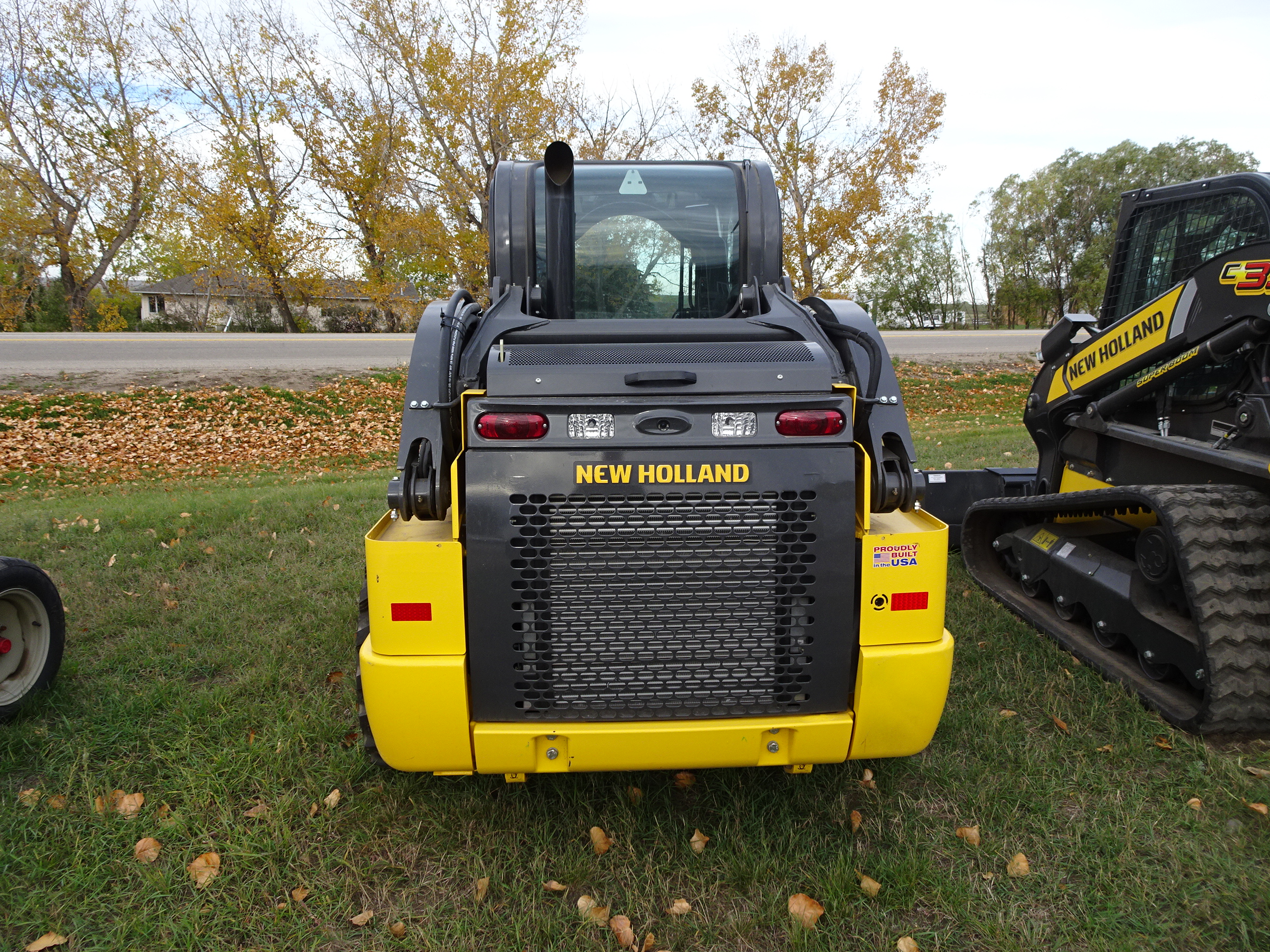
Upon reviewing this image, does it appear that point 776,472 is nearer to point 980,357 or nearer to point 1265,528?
point 1265,528

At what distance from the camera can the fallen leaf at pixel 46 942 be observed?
8.06ft

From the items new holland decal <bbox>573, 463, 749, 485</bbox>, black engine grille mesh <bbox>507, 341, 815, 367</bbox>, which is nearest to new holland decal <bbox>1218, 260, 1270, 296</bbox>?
black engine grille mesh <bbox>507, 341, 815, 367</bbox>

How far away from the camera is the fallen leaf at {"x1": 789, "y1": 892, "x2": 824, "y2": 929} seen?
2.54 m

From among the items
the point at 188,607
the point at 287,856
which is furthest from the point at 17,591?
the point at 287,856

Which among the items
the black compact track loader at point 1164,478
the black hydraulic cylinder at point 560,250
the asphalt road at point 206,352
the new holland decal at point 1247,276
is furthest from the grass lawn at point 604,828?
the asphalt road at point 206,352

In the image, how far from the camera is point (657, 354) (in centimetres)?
272

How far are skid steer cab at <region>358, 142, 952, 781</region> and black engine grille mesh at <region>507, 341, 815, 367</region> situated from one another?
1 cm

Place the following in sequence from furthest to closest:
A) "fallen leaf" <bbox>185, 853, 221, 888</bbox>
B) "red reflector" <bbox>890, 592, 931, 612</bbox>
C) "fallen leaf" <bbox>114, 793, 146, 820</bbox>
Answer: "fallen leaf" <bbox>114, 793, 146, 820</bbox> < "fallen leaf" <bbox>185, 853, 221, 888</bbox> < "red reflector" <bbox>890, 592, 931, 612</bbox>

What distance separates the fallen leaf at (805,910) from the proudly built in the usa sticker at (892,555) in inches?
43.7

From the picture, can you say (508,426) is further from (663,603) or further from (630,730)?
(630,730)

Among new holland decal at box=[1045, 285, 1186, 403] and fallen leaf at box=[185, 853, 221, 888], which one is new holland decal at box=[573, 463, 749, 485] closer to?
fallen leaf at box=[185, 853, 221, 888]

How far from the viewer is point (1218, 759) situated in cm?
323

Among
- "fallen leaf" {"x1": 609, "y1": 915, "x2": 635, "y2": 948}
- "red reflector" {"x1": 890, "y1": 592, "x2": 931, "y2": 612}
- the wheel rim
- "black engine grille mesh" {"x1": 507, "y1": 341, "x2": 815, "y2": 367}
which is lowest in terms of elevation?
"fallen leaf" {"x1": 609, "y1": 915, "x2": 635, "y2": 948}

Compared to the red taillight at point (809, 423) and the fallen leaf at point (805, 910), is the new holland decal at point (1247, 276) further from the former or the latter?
the fallen leaf at point (805, 910)
